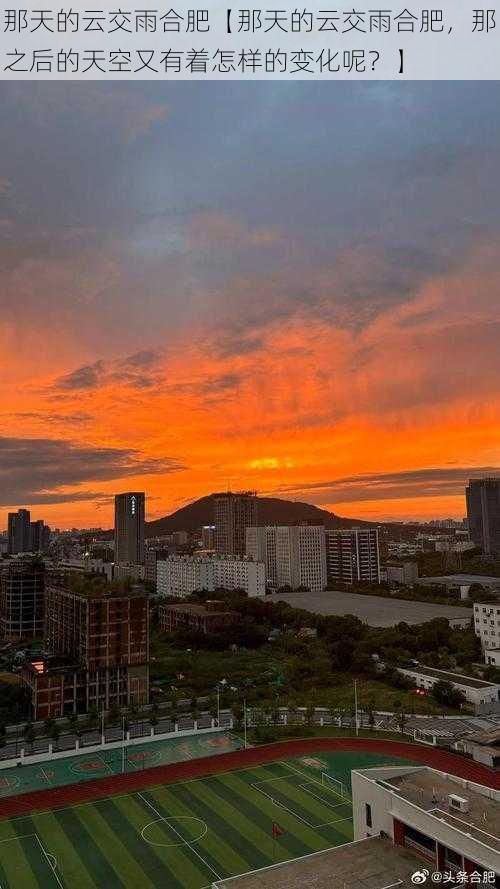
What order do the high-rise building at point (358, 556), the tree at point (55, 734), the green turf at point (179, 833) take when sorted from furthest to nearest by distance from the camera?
1. the high-rise building at point (358, 556)
2. the tree at point (55, 734)
3. the green turf at point (179, 833)

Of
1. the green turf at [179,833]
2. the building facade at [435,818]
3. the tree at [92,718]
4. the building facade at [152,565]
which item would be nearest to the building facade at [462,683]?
the green turf at [179,833]

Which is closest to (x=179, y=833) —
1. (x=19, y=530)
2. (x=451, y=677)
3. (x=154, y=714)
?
(x=154, y=714)

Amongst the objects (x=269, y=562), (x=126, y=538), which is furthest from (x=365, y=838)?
(x=126, y=538)

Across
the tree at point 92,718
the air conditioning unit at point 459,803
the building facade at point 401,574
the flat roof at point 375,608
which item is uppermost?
the air conditioning unit at point 459,803

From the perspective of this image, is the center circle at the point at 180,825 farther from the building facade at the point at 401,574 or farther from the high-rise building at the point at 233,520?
the high-rise building at the point at 233,520

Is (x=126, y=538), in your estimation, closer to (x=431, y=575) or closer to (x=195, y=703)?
(x=431, y=575)

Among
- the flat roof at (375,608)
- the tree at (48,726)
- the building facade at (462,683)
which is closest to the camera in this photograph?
the tree at (48,726)

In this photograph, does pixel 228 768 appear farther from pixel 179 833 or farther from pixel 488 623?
pixel 488 623

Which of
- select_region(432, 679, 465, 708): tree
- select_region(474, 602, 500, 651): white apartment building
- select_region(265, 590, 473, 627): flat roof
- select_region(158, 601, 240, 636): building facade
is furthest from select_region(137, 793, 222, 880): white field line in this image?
select_region(265, 590, 473, 627): flat roof
